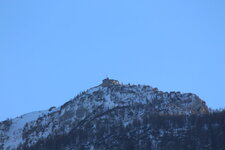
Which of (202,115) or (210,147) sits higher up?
(202,115)

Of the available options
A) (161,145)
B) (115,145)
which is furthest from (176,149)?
(115,145)

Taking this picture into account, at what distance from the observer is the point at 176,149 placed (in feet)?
607

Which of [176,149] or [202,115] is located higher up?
[202,115]

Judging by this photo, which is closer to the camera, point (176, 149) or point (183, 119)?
point (176, 149)

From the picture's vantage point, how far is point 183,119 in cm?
19825

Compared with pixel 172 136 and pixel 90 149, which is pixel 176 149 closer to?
pixel 172 136

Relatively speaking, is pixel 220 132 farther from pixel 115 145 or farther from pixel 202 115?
pixel 115 145

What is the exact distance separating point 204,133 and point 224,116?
32.1ft

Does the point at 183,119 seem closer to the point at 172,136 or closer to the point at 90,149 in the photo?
the point at 172,136

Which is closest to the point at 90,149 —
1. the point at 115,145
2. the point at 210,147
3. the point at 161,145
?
the point at 115,145

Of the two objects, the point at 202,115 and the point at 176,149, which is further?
the point at 202,115

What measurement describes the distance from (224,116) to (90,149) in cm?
3625

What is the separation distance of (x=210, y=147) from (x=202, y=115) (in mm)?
18009

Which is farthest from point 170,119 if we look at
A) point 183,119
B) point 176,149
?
point 176,149
